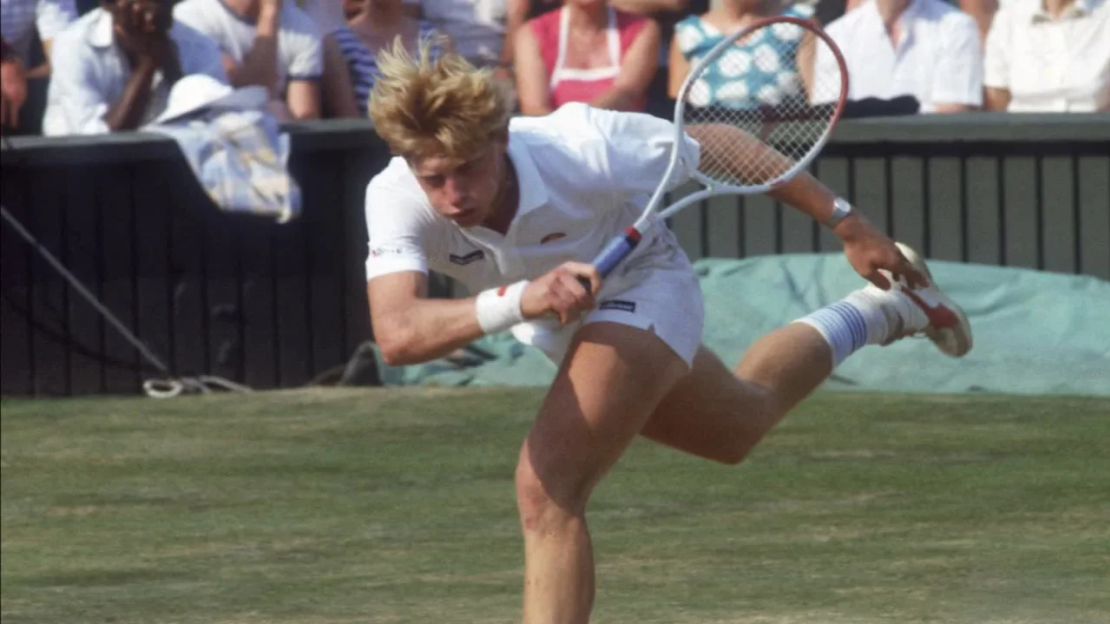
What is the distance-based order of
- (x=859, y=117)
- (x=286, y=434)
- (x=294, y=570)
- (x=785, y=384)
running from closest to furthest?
1. (x=785, y=384)
2. (x=294, y=570)
3. (x=286, y=434)
4. (x=859, y=117)

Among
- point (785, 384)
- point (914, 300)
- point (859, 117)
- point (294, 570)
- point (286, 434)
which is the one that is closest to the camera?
point (785, 384)

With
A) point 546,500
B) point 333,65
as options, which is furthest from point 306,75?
point 546,500

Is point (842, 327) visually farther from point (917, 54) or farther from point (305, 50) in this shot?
point (305, 50)

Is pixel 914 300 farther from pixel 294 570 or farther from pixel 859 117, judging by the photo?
pixel 859 117

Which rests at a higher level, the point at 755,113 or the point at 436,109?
the point at 436,109

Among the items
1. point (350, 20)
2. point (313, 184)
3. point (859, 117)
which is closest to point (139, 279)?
point (313, 184)

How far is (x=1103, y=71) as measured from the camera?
35.1ft

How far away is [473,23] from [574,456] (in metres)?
6.68

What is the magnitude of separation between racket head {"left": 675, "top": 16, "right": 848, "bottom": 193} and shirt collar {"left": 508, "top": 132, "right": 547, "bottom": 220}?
1.33ft

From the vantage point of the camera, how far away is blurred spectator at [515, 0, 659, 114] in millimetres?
10844

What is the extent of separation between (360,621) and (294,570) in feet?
3.54

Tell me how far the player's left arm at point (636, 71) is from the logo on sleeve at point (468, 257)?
5531 mm

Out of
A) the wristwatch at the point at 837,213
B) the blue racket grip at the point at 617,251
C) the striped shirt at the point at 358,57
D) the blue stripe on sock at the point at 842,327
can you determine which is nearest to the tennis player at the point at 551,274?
the blue racket grip at the point at 617,251

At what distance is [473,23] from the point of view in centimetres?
1142
